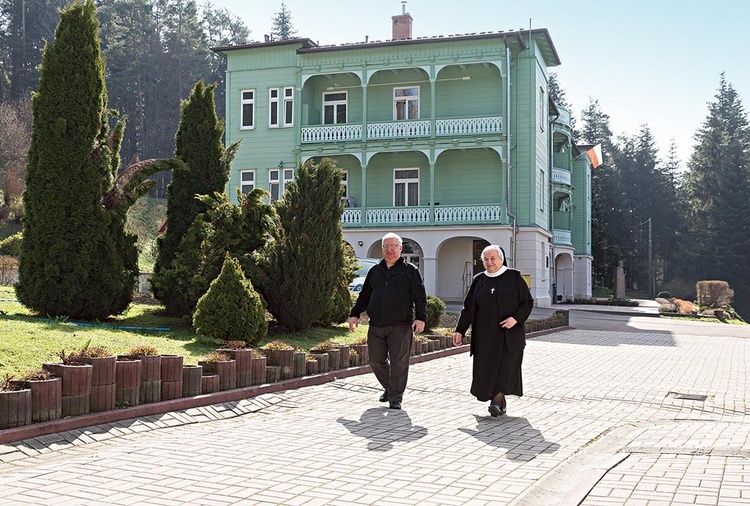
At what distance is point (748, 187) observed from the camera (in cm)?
7544

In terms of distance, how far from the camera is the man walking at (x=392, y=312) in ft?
28.8

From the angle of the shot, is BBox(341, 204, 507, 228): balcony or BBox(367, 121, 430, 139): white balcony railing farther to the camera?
BBox(367, 121, 430, 139): white balcony railing

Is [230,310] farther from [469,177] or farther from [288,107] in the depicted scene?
[288,107]

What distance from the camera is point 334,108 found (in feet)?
121

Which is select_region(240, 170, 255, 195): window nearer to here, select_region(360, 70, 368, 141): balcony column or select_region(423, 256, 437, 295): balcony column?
select_region(360, 70, 368, 141): balcony column

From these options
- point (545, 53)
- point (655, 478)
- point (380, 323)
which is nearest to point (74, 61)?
point (380, 323)

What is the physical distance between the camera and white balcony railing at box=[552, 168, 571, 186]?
1662 inches

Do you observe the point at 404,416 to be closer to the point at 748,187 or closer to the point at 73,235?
the point at 73,235

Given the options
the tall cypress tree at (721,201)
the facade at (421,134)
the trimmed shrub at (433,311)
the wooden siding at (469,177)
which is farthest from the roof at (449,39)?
the tall cypress tree at (721,201)

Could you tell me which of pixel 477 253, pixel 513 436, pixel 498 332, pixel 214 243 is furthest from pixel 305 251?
pixel 477 253

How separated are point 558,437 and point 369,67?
29554mm

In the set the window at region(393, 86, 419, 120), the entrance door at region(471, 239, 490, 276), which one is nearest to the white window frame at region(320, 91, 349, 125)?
the window at region(393, 86, 419, 120)

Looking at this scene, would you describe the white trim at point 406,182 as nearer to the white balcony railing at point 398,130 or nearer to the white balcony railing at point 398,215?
the white balcony railing at point 398,215

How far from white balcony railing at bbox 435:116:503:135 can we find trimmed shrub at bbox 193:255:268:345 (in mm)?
23554
